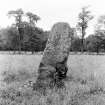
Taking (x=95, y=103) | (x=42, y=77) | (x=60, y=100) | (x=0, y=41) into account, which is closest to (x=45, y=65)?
(x=42, y=77)

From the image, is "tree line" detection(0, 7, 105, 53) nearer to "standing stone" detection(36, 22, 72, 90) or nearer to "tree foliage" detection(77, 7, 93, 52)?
"tree foliage" detection(77, 7, 93, 52)

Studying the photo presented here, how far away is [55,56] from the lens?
21.2ft

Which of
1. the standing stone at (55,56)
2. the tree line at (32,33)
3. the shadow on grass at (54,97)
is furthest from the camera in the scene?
the tree line at (32,33)

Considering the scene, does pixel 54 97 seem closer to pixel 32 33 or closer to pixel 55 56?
pixel 55 56

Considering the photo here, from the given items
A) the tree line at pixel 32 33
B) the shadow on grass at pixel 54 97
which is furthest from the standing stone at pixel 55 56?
the tree line at pixel 32 33

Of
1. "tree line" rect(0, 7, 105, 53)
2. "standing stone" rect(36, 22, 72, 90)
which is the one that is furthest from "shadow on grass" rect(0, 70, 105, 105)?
→ "tree line" rect(0, 7, 105, 53)

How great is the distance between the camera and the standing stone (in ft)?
20.5

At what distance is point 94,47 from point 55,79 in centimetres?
5448

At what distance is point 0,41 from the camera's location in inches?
→ 2598

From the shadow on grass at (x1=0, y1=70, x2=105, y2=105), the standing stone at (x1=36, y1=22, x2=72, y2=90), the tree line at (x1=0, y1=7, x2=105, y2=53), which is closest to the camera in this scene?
the shadow on grass at (x1=0, y1=70, x2=105, y2=105)

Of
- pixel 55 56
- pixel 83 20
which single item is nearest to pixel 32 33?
pixel 83 20

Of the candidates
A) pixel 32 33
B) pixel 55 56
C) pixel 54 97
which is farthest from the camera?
pixel 32 33

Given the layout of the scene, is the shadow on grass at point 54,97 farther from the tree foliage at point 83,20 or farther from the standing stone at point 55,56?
the tree foliage at point 83,20

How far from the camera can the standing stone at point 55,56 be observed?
6262 millimetres
